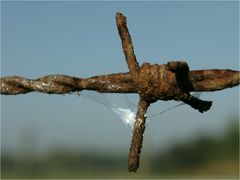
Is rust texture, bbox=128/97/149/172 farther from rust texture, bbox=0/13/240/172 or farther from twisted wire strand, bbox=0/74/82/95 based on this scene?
twisted wire strand, bbox=0/74/82/95

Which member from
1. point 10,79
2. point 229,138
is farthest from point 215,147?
point 10,79

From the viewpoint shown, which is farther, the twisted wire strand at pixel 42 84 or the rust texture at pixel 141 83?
the twisted wire strand at pixel 42 84

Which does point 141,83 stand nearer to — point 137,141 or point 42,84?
point 137,141

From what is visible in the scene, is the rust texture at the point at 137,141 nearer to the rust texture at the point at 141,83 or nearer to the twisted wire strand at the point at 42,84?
the rust texture at the point at 141,83

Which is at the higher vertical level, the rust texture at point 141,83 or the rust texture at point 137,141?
the rust texture at point 141,83

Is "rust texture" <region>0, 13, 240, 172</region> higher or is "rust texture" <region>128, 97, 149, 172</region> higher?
"rust texture" <region>0, 13, 240, 172</region>

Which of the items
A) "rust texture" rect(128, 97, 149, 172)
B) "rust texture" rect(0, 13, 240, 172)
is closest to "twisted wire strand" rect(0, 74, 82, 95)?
"rust texture" rect(0, 13, 240, 172)

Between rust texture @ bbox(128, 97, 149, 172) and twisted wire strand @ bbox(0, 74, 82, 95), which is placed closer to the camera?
rust texture @ bbox(128, 97, 149, 172)

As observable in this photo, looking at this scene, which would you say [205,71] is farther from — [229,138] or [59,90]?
[229,138]

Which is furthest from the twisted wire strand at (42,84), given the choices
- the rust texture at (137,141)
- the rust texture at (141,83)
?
the rust texture at (137,141)

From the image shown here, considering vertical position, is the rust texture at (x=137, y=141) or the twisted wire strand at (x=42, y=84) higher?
the twisted wire strand at (x=42, y=84)
